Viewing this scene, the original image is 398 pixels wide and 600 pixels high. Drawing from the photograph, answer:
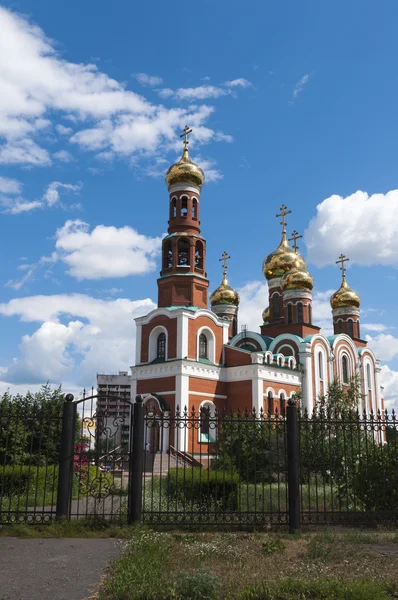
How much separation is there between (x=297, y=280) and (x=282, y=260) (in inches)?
145

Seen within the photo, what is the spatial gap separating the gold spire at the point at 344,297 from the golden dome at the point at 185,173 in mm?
17996

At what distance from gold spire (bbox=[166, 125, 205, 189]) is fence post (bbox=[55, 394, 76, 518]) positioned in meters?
21.7

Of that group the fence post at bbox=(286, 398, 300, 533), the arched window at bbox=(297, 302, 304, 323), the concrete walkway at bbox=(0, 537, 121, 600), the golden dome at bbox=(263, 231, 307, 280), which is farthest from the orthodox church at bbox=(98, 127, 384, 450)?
the concrete walkway at bbox=(0, 537, 121, 600)

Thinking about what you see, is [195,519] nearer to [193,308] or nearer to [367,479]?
[367,479]

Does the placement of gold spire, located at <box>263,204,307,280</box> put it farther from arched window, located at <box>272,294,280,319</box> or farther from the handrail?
the handrail

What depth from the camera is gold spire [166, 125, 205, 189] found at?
1146 inches

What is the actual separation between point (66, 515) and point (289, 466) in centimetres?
346

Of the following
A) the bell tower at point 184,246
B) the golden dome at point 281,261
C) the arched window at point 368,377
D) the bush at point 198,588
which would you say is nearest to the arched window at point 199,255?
the bell tower at point 184,246

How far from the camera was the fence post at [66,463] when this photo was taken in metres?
8.56

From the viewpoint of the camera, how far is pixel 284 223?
39.7 m

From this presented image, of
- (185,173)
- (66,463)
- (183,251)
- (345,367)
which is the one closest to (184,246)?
(183,251)

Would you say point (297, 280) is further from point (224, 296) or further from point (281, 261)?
point (224, 296)

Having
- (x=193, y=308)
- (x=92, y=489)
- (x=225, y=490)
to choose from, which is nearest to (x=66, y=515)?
(x=92, y=489)

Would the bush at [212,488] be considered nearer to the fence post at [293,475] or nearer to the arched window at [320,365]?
the fence post at [293,475]
